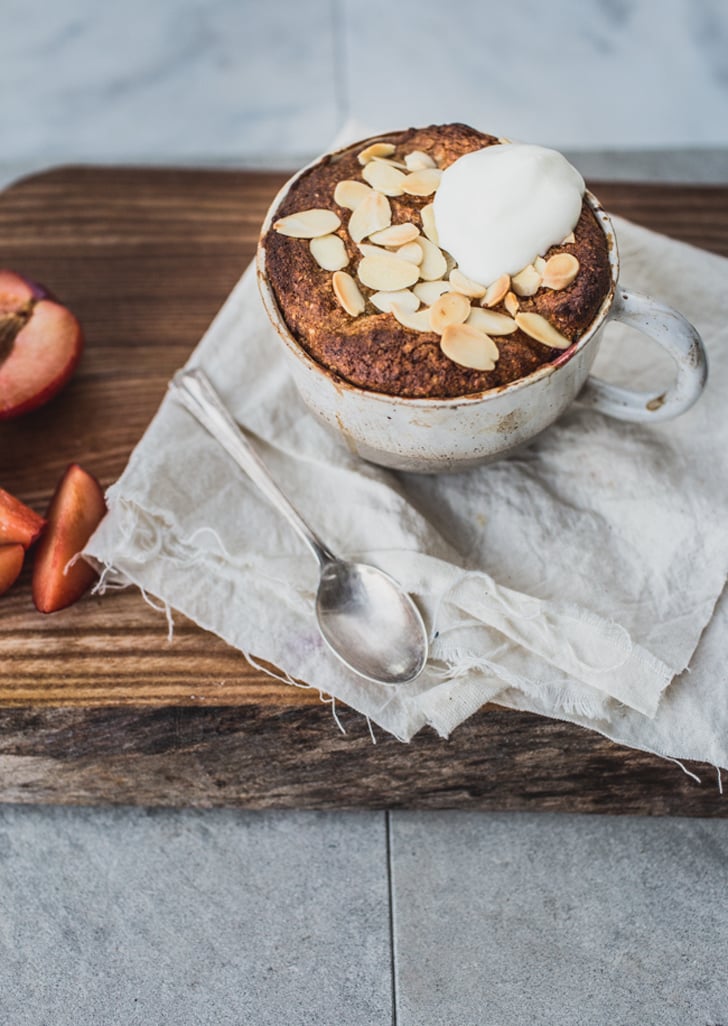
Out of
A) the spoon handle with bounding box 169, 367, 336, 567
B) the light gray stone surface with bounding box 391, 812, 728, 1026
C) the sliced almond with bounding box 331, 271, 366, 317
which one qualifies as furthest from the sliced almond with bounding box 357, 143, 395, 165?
the light gray stone surface with bounding box 391, 812, 728, 1026

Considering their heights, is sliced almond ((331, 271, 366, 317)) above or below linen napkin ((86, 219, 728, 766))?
above

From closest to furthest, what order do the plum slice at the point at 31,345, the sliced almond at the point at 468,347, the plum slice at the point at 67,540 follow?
the sliced almond at the point at 468,347
the plum slice at the point at 67,540
the plum slice at the point at 31,345

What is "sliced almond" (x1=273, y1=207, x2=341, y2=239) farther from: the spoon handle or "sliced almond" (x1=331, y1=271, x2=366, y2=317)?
the spoon handle

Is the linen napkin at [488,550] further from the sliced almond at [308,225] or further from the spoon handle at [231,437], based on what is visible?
the sliced almond at [308,225]

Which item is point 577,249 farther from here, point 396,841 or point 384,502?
point 396,841

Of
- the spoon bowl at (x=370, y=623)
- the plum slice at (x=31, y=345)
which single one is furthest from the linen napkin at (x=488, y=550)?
the plum slice at (x=31, y=345)

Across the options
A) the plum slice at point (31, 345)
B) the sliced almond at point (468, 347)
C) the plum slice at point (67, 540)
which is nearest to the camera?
the sliced almond at point (468, 347)
